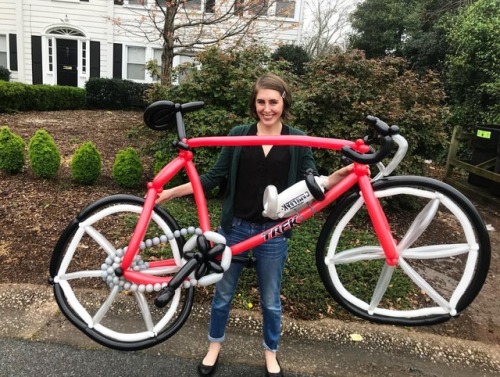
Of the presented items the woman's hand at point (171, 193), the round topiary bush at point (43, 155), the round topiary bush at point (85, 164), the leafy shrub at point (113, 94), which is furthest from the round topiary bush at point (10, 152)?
the leafy shrub at point (113, 94)

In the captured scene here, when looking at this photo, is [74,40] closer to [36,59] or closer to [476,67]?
[36,59]

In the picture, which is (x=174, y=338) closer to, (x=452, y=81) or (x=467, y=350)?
(x=467, y=350)

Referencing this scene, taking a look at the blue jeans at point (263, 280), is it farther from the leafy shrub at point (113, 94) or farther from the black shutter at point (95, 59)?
the black shutter at point (95, 59)

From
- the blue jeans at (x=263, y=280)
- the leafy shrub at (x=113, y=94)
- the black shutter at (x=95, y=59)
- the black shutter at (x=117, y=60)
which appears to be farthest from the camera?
the black shutter at (x=117, y=60)

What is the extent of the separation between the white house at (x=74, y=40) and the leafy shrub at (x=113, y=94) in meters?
1.98

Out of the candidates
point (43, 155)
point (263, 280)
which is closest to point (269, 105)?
point (263, 280)

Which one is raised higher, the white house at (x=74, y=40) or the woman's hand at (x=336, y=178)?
the white house at (x=74, y=40)

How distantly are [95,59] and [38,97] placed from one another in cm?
439

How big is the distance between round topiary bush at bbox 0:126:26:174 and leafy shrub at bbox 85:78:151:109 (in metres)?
9.47

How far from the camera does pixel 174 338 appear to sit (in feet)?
9.32

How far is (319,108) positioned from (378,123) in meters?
3.46

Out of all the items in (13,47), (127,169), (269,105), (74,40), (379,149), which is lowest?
(127,169)

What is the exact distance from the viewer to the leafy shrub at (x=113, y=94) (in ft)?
48.5

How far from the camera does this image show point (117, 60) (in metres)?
16.8
